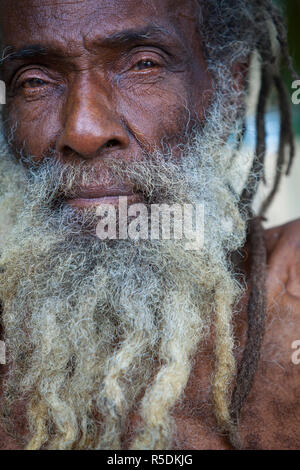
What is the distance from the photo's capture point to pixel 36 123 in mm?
1890

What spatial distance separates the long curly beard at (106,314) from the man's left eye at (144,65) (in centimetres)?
34

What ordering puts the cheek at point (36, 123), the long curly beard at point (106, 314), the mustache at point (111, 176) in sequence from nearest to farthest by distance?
the long curly beard at point (106, 314) < the mustache at point (111, 176) < the cheek at point (36, 123)

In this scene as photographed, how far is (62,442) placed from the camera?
5.05 ft

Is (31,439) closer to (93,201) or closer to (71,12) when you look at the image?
(93,201)

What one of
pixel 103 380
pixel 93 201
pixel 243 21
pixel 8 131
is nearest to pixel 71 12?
pixel 8 131

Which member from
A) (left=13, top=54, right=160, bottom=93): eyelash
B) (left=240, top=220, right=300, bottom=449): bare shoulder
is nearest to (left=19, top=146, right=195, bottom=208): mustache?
(left=13, top=54, right=160, bottom=93): eyelash

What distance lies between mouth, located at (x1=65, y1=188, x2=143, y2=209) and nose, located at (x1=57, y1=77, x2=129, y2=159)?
12cm

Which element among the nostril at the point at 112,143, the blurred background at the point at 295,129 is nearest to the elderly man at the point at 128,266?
the nostril at the point at 112,143

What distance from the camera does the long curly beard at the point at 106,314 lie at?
1.56 m

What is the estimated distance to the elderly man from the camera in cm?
163

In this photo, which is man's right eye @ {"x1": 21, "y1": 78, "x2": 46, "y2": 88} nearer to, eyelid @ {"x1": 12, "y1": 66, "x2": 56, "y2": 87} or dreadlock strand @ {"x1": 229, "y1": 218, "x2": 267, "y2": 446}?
eyelid @ {"x1": 12, "y1": 66, "x2": 56, "y2": 87}

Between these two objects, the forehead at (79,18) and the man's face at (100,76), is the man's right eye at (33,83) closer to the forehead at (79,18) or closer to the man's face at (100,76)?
the man's face at (100,76)

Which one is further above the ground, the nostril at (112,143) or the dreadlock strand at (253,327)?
the nostril at (112,143)

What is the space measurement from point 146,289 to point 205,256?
260 mm
